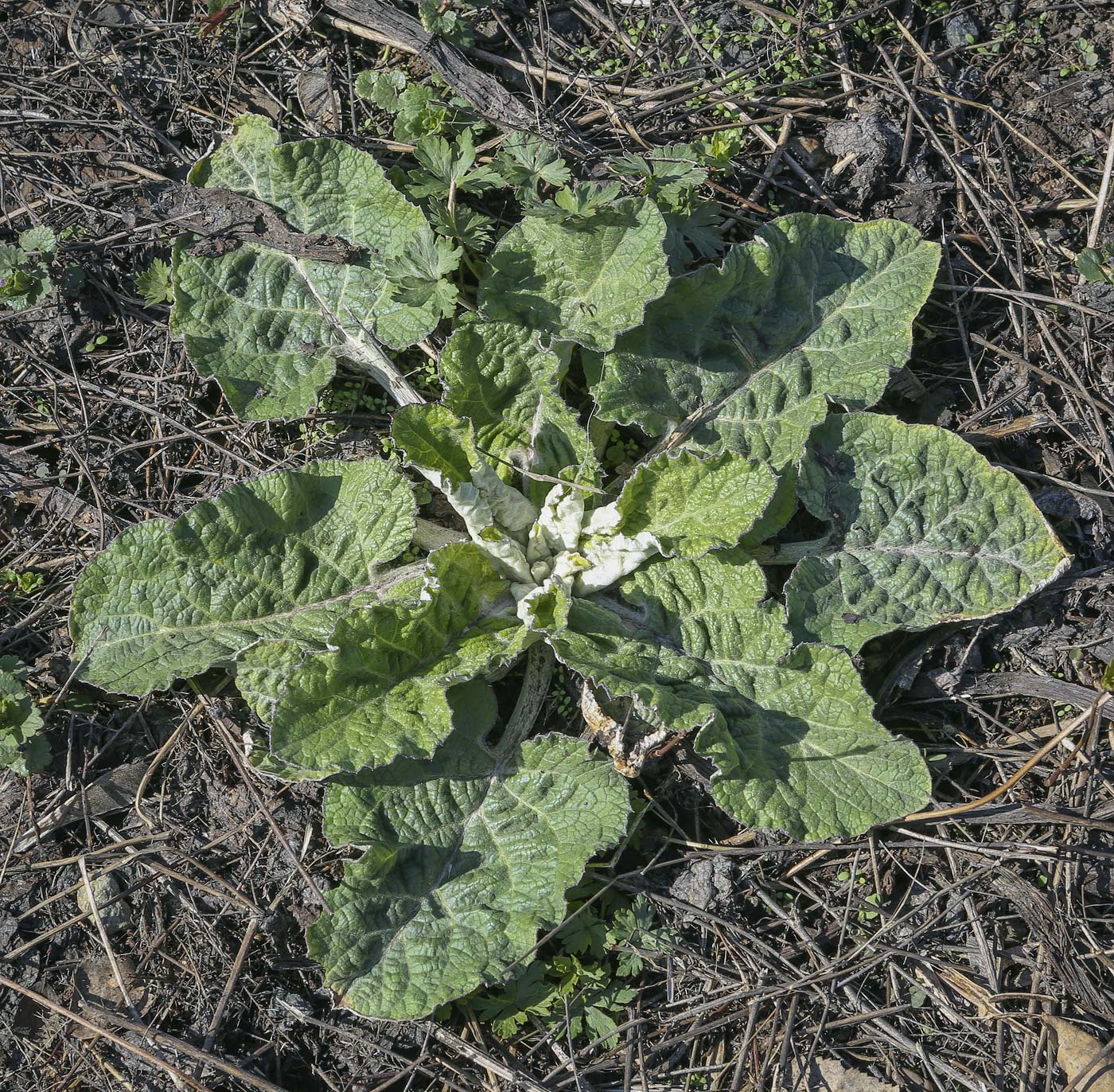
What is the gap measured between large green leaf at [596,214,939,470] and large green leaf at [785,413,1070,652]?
6.9 inches

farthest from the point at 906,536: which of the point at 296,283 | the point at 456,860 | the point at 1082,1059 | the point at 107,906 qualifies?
the point at 107,906

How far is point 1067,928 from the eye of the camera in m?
3.05

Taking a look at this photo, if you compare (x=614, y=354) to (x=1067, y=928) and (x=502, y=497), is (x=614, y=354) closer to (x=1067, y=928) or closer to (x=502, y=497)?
(x=502, y=497)

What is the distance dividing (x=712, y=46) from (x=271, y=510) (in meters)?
2.64

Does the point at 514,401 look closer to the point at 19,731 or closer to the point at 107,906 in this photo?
the point at 19,731

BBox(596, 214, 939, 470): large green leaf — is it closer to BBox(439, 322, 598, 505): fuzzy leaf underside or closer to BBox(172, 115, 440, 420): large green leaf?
BBox(439, 322, 598, 505): fuzzy leaf underside

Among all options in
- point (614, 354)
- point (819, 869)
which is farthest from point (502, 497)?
point (819, 869)

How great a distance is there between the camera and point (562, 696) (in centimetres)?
337

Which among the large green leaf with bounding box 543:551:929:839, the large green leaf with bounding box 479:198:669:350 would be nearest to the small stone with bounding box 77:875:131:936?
the large green leaf with bounding box 543:551:929:839

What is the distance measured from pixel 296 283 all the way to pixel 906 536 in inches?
94.8

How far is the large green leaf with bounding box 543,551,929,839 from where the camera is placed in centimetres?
280

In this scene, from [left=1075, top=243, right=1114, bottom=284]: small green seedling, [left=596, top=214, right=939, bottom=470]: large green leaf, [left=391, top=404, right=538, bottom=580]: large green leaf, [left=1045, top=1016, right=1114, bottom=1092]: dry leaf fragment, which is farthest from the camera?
[left=1075, top=243, right=1114, bottom=284]: small green seedling

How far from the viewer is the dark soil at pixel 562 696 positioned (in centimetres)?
305

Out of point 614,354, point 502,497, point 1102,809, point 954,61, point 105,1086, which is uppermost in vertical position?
point 954,61
